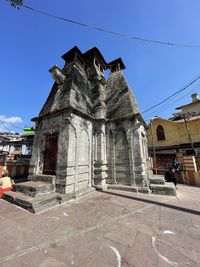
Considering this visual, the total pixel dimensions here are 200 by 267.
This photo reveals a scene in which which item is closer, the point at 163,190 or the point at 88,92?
the point at 163,190

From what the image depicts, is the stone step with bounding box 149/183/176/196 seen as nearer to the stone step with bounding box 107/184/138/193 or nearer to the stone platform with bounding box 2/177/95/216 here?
the stone step with bounding box 107/184/138/193

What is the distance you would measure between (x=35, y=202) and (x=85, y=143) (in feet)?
13.1

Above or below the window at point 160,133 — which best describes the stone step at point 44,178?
below

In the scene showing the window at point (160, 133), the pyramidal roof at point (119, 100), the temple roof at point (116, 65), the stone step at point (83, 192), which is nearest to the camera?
the stone step at point (83, 192)

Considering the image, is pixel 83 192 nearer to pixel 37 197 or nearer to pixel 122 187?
pixel 37 197

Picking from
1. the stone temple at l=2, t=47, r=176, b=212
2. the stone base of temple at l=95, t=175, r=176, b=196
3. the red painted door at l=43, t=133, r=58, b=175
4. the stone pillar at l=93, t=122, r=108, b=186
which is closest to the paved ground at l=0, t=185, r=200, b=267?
the stone temple at l=2, t=47, r=176, b=212

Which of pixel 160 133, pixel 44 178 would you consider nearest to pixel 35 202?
pixel 44 178

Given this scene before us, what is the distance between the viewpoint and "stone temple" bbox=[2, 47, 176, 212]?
6.37 metres

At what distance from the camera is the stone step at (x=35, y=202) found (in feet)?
15.2

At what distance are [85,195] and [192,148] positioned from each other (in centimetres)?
1611

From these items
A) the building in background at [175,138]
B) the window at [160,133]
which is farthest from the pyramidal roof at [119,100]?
the window at [160,133]

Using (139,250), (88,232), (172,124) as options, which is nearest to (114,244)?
(139,250)

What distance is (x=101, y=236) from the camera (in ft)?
10.7

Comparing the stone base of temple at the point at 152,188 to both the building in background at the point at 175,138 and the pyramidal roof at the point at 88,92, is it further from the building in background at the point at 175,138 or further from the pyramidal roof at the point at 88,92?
the building in background at the point at 175,138
